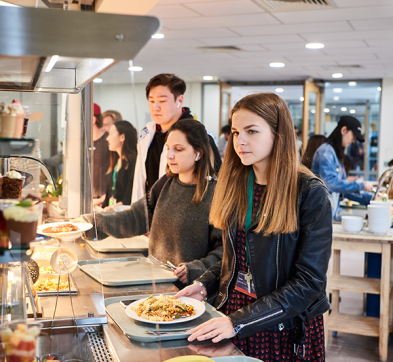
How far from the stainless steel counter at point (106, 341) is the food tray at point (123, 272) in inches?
2.2

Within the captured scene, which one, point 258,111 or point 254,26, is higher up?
point 254,26

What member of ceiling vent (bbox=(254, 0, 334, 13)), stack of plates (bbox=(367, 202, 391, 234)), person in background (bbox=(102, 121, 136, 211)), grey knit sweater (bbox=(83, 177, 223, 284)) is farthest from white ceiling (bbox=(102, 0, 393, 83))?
person in background (bbox=(102, 121, 136, 211))

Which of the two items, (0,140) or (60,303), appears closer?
(0,140)

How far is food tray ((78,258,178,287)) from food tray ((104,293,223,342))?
0.15 meters

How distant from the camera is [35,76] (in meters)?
1.11

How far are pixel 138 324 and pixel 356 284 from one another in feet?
8.03

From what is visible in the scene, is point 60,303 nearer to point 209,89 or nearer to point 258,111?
point 258,111

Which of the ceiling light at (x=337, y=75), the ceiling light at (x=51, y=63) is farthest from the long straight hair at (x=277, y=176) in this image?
the ceiling light at (x=337, y=75)

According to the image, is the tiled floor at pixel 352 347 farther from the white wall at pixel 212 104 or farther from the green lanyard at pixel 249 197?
the white wall at pixel 212 104

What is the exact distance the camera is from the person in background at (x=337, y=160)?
4367 mm

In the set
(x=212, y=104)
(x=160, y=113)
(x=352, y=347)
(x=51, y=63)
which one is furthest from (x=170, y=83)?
(x=212, y=104)

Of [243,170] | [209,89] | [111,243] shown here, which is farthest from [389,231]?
[209,89]

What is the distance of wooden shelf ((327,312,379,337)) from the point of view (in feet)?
10.7

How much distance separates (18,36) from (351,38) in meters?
5.40
